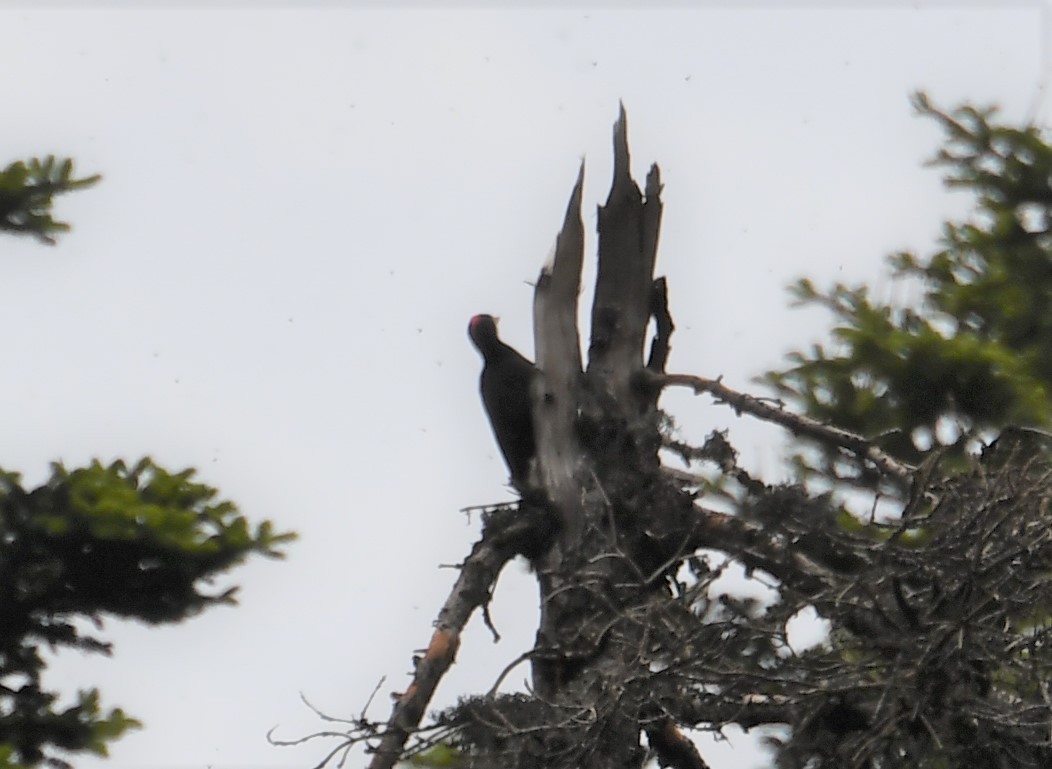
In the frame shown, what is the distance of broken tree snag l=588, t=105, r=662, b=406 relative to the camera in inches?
284

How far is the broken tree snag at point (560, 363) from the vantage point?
6965 millimetres

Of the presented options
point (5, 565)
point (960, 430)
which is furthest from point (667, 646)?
point (5, 565)

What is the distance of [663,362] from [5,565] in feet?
10.4

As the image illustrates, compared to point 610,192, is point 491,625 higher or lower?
Answer: lower

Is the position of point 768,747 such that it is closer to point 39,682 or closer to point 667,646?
point 667,646

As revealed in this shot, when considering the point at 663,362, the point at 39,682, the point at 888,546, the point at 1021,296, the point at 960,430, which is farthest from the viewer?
the point at 1021,296

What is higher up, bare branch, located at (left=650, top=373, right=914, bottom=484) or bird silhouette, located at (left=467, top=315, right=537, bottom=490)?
bird silhouette, located at (left=467, top=315, right=537, bottom=490)

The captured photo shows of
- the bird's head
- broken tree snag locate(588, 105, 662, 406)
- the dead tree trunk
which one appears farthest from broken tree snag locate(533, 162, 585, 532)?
the bird's head

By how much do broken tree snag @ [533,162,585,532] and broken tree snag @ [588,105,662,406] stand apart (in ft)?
0.36

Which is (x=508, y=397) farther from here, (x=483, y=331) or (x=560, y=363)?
(x=483, y=331)

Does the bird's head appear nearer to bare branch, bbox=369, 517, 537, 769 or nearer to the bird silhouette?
the bird silhouette

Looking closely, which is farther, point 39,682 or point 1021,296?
point 1021,296

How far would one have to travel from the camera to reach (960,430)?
244 inches

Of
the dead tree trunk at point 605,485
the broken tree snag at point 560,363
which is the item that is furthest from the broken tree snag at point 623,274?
the broken tree snag at point 560,363
